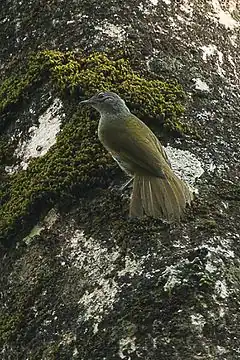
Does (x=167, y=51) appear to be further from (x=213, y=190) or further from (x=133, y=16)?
(x=213, y=190)

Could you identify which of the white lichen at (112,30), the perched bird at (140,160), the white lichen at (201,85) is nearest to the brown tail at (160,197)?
the perched bird at (140,160)

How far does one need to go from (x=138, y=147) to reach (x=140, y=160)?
0.07 meters

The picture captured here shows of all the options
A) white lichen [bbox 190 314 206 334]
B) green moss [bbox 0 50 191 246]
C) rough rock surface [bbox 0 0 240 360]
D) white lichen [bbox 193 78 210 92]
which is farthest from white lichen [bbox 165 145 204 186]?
white lichen [bbox 190 314 206 334]

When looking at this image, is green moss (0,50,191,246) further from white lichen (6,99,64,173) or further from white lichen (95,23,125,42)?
white lichen (95,23,125,42)

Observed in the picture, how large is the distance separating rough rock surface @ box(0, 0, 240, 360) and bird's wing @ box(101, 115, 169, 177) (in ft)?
0.19

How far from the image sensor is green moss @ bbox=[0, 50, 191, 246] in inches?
102

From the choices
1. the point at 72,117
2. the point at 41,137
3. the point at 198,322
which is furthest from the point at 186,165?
the point at 198,322

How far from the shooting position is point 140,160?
8.69 ft

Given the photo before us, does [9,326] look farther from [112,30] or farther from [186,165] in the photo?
[112,30]

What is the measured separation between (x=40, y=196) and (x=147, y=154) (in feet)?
1.31

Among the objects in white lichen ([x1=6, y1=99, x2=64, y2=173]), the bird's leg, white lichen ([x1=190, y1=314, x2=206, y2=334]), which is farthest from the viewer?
white lichen ([x1=6, y1=99, x2=64, y2=173])

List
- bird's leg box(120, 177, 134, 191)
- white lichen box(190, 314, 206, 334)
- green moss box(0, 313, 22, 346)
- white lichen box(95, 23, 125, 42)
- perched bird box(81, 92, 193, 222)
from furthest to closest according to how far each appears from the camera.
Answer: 1. white lichen box(95, 23, 125, 42)
2. bird's leg box(120, 177, 134, 191)
3. perched bird box(81, 92, 193, 222)
4. green moss box(0, 313, 22, 346)
5. white lichen box(190, 314, 206, 334)

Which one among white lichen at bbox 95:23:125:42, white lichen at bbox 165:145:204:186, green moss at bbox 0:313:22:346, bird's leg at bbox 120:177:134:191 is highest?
white lichen at bbox 95:23:125:42

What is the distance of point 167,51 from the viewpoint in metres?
3.04
